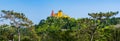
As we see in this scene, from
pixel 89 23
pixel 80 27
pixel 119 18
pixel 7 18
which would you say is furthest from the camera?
pixel 119 18

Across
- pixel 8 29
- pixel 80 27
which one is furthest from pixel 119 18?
pixel 8 29

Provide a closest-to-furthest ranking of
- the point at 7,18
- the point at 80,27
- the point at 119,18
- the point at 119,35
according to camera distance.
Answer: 1. the point at 7,18
2. the point at 80,27
3. the point at 119,35
4. the point at 119,18

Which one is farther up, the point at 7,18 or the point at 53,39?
the point at 7,18

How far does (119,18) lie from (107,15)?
137 feet

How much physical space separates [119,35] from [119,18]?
39.2 metres

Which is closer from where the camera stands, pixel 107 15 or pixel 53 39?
pixel 107 15

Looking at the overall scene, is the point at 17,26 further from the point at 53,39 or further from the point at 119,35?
the point at 119,35

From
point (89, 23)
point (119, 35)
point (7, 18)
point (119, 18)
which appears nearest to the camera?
point (7, 18)

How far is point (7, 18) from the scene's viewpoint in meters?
29.4

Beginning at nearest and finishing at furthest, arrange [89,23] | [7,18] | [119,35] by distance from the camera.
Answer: [7,18] → [89,23] → [119,35]

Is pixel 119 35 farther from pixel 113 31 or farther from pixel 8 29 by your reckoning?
pixel 8 29

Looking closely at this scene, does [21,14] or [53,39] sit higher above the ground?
[21,14]

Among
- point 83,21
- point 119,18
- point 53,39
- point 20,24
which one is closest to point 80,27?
point 83,21

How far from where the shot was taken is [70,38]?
3766cm
